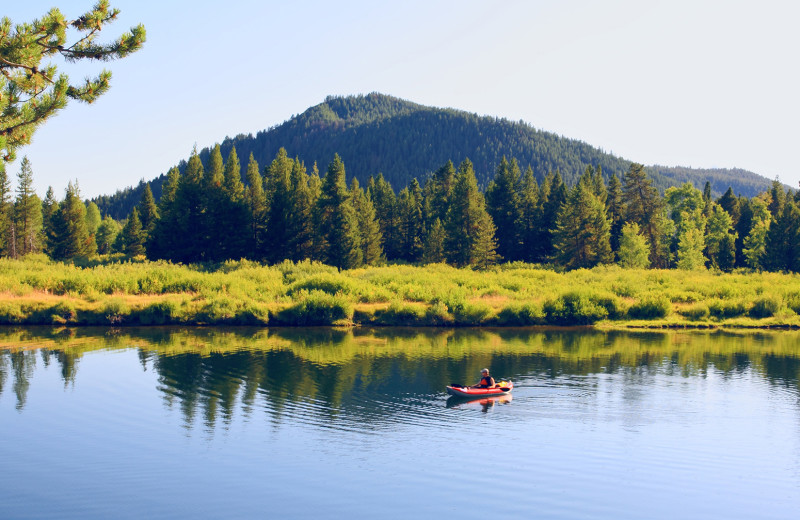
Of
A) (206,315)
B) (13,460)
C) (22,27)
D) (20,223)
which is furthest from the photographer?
(20,223)

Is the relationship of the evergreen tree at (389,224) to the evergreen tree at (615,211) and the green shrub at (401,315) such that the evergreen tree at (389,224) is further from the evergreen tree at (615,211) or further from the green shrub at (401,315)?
the green shrub at (401,315)

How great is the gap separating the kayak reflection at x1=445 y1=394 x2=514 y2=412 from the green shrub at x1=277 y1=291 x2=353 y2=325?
2407 cm

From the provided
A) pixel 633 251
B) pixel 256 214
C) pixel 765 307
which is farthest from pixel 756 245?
→ pixel 256 214

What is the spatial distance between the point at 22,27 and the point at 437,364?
2483 centimetres

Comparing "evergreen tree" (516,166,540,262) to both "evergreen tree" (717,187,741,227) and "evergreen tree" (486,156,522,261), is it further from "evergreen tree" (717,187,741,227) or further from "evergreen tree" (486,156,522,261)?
"evergreen tree" (717,187,741,227)

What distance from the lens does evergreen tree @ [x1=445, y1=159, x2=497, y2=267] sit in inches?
3036

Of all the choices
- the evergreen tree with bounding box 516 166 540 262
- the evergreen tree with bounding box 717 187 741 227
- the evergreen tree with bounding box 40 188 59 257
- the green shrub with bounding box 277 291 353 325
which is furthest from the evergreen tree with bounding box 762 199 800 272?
the evergreen tree with bounding box 40 188 59 257

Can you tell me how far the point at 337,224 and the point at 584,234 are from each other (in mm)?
29507

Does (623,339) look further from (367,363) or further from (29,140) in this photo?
(29,140)

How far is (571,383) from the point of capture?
100 feet

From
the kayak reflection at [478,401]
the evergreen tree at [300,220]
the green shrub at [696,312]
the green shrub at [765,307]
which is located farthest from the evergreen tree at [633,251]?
the kayak reflection at [478,401]

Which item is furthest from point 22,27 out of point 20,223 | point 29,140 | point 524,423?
point 20,223

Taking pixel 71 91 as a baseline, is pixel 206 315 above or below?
below

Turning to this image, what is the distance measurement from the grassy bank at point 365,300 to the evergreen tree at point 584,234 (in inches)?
626
